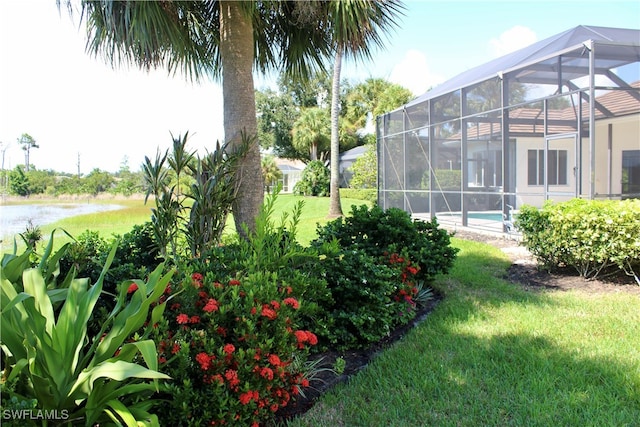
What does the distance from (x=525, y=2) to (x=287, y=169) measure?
114 ft

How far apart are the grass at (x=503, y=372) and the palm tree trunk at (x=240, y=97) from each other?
7.77 feet

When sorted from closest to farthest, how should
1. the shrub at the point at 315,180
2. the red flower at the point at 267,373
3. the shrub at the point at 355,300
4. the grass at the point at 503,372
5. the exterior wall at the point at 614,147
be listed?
the red flower at the point at 267,373, the grass at the point at 503,372, the shrub at the point at 355,300, the exterior wall at the point at 614,147, the shrub at the point at 315,180

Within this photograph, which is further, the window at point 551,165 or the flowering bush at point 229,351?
the window at point 551,165

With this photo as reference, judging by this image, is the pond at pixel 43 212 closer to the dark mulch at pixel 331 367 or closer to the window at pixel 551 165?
the dark mulch at pixel 331 367

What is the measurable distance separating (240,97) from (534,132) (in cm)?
692

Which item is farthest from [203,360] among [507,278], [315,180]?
[315,180]

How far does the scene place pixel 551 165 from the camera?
917 centimetres

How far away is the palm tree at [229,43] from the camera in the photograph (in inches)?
179

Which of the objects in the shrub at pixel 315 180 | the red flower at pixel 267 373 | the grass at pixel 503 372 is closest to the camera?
the red flower at pixel 267 373

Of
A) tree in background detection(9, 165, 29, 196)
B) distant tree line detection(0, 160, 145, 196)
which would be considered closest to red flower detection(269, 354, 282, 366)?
distant tree line detection(0, 160, 145, 196)

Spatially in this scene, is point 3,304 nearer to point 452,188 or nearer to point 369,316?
point 369,316

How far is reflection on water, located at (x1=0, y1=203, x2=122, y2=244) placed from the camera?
9406 mm

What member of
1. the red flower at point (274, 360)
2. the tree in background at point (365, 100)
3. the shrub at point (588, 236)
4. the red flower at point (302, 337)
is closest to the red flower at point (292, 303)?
the red flower at point (302, 337)

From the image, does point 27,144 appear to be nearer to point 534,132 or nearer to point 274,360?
point 534,132
